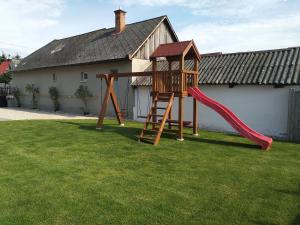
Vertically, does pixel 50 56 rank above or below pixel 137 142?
above

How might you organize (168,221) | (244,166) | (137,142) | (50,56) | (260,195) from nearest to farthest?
(168,221) → (260,195) → (244,166) → (137,142) → (50,56)

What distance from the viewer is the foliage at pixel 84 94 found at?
21094 mm

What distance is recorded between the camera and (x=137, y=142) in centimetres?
1023

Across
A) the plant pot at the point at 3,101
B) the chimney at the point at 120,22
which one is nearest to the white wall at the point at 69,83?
the plant pot at the point at 3,101

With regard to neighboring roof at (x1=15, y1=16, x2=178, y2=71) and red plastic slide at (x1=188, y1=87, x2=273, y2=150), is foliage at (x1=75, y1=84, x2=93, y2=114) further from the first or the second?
red plastic slide at (x1=188, y1=87, x2=273, y2=150)

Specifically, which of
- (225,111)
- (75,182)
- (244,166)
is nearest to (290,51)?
(225,111)

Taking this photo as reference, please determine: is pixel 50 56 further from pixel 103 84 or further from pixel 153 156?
pixel 153 156

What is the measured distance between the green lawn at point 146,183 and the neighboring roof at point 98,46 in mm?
10462

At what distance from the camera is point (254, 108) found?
12594mm

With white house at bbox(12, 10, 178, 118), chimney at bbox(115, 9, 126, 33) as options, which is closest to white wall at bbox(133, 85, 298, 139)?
white house at bbox(12, 10, 178, 118)

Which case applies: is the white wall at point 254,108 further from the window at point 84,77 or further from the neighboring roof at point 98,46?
the window at point 84,77

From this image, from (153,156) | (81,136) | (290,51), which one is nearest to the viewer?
(153,156)

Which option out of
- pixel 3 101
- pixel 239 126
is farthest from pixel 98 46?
pixel 239 126

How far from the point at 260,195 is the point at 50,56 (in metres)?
25.3
